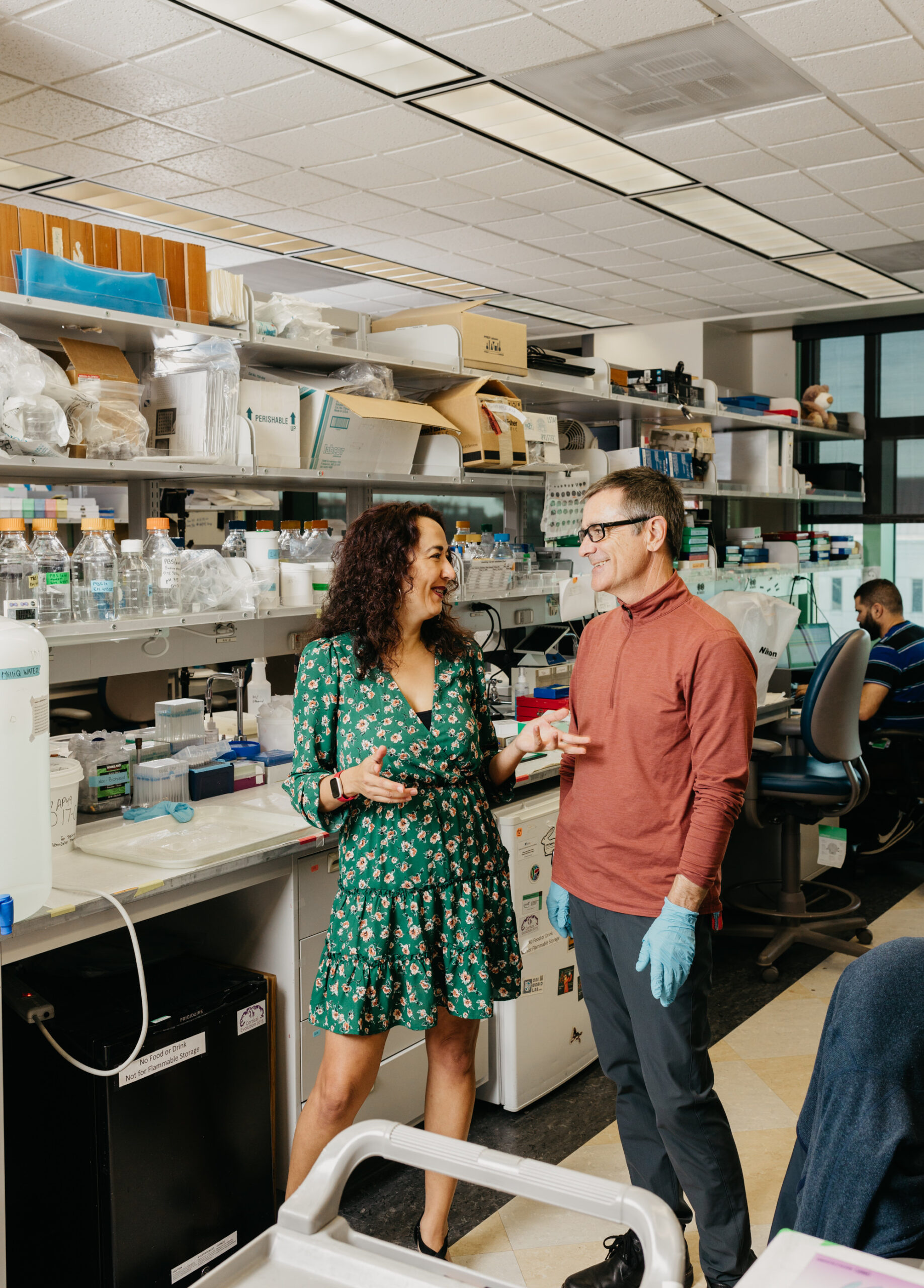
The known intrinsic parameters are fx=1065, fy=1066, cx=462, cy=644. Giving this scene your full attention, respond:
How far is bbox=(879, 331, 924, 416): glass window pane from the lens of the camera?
697 cm

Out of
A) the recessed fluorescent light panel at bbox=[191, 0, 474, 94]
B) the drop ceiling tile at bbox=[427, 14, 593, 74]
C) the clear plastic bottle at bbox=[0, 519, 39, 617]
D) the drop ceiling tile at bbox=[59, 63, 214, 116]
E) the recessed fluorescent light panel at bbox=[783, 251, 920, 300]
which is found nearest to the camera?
the clear plastic bottle at bbox=[0, 519, 39, 617]

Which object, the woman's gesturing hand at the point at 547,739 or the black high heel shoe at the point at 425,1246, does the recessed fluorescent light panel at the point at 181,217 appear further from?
the black high heel shoe at the point at 425,1246

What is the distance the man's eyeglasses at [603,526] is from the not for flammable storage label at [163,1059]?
4.04 feet

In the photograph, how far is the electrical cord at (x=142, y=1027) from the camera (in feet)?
6.14

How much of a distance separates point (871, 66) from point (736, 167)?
39.3 inches

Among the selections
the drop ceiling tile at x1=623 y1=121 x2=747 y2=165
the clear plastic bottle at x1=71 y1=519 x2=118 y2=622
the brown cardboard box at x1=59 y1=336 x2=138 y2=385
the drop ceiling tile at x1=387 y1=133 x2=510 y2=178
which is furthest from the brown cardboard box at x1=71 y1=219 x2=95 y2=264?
the drop ceiling tile at x1=623 y1=121 x2=747 y2=165

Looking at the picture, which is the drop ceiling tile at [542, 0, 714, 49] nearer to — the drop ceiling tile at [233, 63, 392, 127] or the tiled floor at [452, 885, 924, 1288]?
the drop ceiling tile at [233, 63, 392, 127]

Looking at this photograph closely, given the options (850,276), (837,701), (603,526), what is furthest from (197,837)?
(850,276)

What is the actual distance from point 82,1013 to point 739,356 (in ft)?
22.0

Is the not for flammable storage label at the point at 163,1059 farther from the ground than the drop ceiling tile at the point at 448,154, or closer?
closer

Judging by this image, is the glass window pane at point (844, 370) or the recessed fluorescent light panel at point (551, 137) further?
the glass window pane at point (844, 370)

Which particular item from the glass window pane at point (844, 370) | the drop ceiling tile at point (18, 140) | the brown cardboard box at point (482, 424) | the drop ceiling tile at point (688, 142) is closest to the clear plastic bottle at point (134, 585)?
the brown cardboard box at point (482, 424)

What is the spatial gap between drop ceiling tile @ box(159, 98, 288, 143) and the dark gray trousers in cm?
320

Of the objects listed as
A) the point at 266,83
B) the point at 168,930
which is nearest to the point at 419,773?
the point at 168,930
